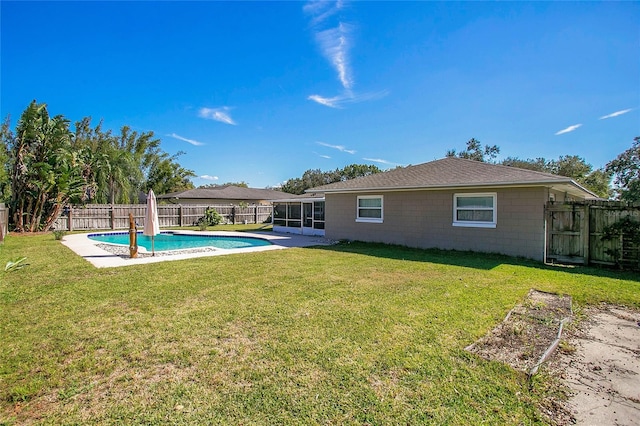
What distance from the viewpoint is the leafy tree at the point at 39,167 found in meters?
16.5

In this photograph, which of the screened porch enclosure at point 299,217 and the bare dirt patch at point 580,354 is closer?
the bare dirt patch at point 580,354

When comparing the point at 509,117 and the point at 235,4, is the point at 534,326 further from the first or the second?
the point at 509,117

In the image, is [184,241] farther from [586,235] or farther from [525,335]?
[586,235]

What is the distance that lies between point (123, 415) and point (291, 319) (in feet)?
7.64

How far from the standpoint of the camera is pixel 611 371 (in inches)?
128

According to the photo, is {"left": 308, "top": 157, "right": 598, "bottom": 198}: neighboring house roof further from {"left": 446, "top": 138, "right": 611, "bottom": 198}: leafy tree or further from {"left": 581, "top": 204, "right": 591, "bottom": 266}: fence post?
{"left": 446, "top": 138, "right": 611, "bottom": 198}: leafy tree

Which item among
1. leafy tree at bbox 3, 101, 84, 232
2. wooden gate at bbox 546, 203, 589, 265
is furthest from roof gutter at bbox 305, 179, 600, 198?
leafy tree at bbox 3, 101, 84, 232

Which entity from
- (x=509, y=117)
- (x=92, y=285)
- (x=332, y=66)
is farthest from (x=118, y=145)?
(x=509, y=117)

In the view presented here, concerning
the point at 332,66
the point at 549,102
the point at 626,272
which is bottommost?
the point at 626,272

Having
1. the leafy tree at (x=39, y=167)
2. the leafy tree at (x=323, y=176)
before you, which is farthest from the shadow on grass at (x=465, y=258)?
the leafy tree at (x=323, y=176)

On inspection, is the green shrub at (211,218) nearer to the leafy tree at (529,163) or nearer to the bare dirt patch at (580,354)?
the bare dirt patch at (580,354)

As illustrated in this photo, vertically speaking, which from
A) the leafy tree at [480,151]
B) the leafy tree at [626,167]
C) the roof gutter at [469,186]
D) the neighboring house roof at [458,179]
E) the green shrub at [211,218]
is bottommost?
the green shrub at [211,218]

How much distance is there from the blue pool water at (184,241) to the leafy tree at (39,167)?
323 centimetres

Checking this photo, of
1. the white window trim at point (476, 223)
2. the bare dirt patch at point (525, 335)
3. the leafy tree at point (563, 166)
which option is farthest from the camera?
the leafy tree at point (563, 166)
